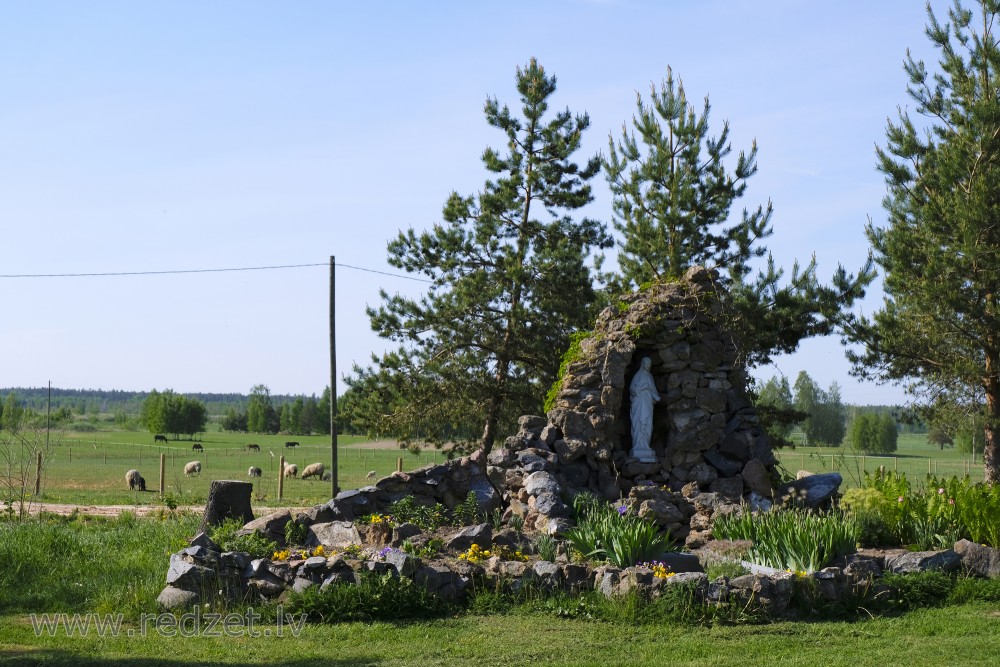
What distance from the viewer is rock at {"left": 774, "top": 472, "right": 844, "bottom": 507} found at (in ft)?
51.4

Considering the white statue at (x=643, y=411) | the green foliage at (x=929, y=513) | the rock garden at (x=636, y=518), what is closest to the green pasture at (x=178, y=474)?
the rock garden at (x=636, y=518)

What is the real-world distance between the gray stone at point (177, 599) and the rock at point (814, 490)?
9.07 metres

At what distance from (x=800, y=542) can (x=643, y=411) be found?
5.35m

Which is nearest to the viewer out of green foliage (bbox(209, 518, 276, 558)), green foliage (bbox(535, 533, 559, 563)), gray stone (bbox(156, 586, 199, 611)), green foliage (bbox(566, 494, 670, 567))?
gray stone (bbox(156, 586, 199, 611))

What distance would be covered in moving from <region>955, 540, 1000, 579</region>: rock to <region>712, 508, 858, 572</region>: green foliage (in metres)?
1.30

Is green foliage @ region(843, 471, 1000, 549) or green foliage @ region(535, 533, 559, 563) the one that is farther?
green foliage @ region(843, 471, 1000, 549)

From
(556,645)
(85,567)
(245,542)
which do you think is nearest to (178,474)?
A: (85,567)

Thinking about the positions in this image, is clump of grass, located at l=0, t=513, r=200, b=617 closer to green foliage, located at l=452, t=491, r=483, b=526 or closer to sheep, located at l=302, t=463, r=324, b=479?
green foliage, located at l=452, t=491, r=483, b=526

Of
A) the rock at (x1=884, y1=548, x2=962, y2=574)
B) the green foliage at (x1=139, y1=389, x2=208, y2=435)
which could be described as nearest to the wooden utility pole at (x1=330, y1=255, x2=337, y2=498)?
the rock at (x1=884, y1=548, x2=962, y2=574)

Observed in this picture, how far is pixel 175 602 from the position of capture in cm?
1123

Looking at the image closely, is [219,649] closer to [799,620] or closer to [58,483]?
[799,620]

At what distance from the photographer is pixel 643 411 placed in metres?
16.8

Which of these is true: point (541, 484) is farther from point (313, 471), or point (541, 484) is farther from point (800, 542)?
point (313, 471)

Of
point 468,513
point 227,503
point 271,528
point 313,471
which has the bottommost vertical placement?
point 313,471
